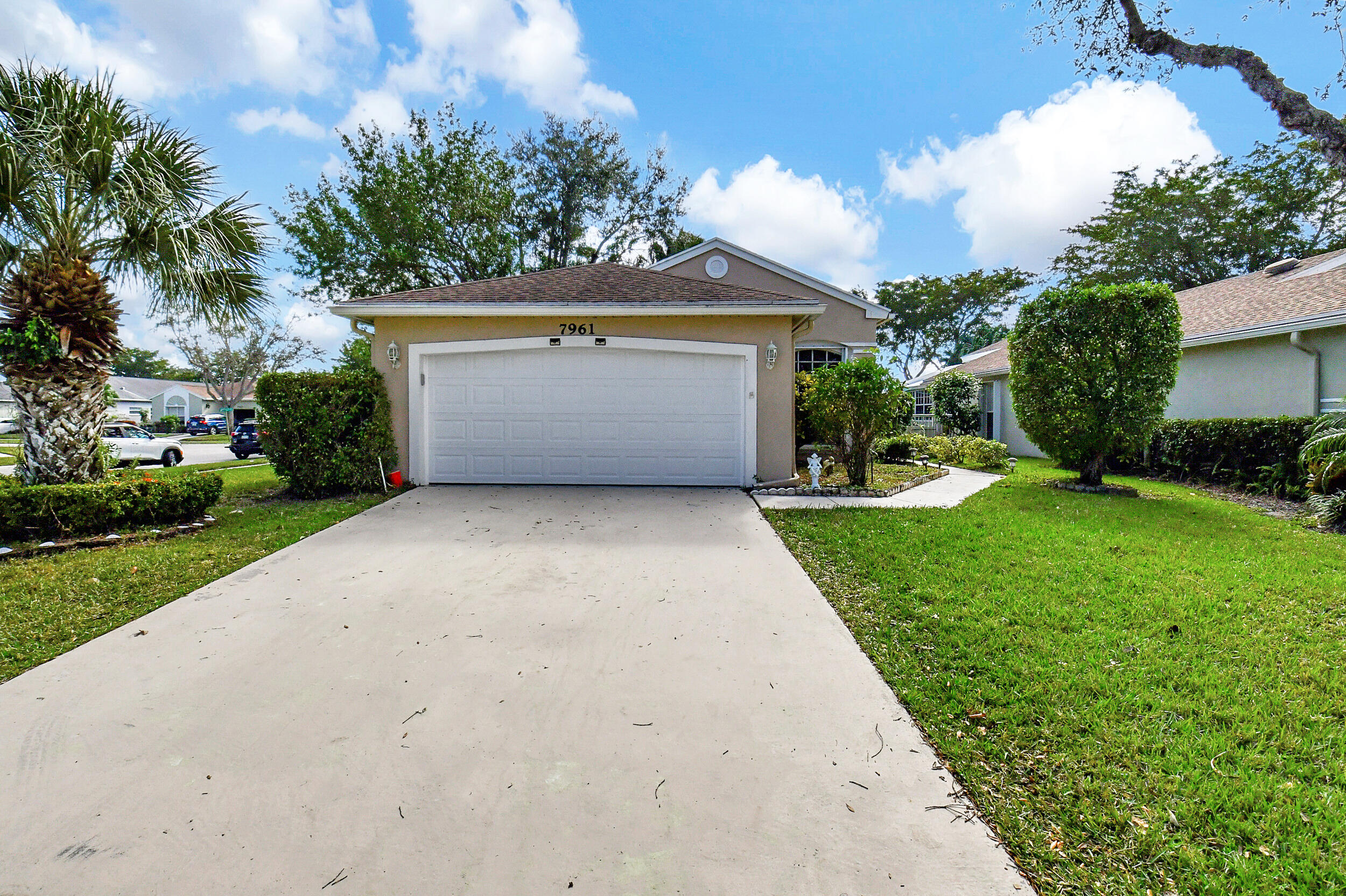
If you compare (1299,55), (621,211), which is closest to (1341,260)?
(1299,55)

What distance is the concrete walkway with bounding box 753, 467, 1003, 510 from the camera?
748 centimetres

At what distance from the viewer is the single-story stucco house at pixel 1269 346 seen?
931 cm

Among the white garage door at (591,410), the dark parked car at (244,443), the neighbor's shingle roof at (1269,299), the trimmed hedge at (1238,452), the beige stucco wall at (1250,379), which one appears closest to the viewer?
the trimmed hedge at (1238,452)

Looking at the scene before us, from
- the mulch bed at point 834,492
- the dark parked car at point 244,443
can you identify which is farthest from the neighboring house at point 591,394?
the dark parked car at point 244,443

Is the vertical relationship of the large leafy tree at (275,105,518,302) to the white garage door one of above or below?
above

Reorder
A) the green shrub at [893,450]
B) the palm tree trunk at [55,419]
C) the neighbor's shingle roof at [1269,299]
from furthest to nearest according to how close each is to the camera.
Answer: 1. the green shrub at [893,450]
2. the neighbor's shingle roof at [1269,299]
3. the palm tree trunk at [55,419]

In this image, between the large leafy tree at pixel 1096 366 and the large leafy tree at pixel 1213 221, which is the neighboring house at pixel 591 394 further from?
the large leafy tree at pixel 1213 221

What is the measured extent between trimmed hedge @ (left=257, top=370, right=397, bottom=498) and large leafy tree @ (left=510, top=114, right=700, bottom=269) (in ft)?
59.6

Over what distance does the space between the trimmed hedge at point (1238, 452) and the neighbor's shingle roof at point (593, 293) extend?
6.96m

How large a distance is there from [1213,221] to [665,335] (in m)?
25.7

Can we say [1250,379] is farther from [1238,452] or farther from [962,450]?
[962,450]

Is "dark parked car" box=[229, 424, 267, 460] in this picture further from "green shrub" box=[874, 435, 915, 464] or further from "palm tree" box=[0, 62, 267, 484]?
"green shrub" box=[874, 435, 915, 464]

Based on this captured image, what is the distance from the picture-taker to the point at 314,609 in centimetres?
406

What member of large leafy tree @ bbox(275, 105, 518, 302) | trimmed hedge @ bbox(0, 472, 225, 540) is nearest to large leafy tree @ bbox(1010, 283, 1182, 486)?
trimmed hedge @ bbox(0, 472, 225, 540)
